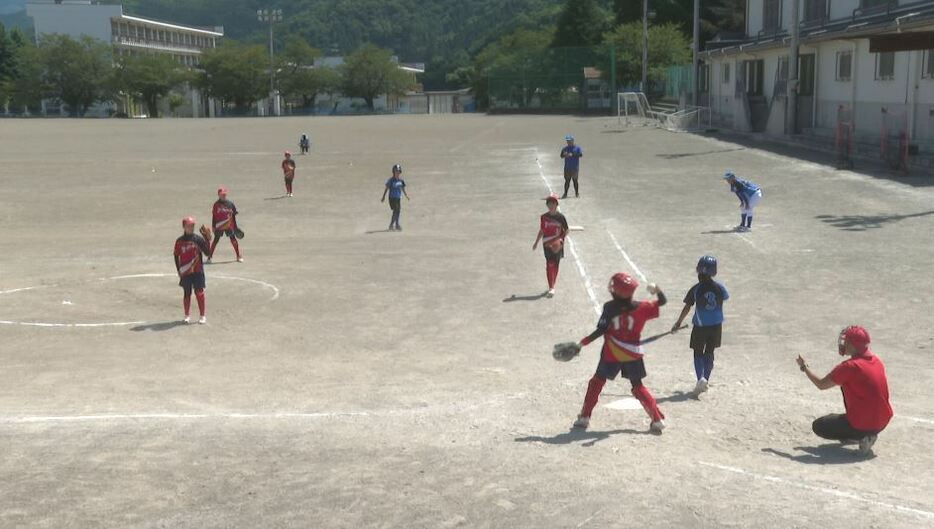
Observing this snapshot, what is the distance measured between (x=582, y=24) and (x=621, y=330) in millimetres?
114476

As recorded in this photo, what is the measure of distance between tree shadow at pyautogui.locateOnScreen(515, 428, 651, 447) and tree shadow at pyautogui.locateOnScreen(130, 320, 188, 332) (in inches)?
282

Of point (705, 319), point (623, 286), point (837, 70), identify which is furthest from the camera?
point (837, 70)

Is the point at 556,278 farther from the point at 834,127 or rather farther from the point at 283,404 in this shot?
the point at 834,127

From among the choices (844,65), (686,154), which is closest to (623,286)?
(686,154)

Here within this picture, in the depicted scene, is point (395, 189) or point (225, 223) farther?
point (395, 189)

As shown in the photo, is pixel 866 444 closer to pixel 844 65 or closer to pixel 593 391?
pixel 593 391

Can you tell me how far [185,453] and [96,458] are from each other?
2.43 feet

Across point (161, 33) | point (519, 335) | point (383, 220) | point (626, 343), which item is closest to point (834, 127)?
point (383, 220)

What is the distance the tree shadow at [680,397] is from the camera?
32.2ft

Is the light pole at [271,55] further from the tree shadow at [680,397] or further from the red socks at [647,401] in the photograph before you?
the red socks at [647,401]

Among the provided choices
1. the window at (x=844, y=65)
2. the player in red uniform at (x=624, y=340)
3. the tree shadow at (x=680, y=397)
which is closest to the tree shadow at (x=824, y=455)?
the player in red uniform at (x=624, y=340)

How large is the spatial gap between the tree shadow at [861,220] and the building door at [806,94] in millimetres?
27384

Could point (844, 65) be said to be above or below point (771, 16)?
below

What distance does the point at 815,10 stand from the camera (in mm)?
52031
